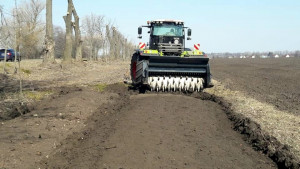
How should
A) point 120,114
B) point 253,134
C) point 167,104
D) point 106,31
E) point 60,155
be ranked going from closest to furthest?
point 60,155, point 253,134, point 120,114, point 167,104, point 106,31

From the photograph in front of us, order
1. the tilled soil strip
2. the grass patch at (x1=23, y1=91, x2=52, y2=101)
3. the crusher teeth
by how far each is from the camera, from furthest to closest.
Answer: the crusher teeth → the grass patch at (x1=23, y1=91, x2=52, y2=101) → the tilled soil strip

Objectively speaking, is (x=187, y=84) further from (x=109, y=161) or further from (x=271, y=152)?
(x=109, y=161)

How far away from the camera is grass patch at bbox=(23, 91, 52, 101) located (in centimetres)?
1312

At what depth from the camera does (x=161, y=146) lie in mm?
6926

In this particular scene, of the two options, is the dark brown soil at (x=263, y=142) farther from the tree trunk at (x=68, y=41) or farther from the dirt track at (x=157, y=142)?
the tree trunk at (x=68, y=41)

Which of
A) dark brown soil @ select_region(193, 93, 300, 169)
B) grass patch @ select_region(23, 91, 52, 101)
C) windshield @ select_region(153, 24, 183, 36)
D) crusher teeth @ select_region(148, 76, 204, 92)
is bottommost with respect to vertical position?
dark brown soil @ select_region(193, 93, 300, 169)

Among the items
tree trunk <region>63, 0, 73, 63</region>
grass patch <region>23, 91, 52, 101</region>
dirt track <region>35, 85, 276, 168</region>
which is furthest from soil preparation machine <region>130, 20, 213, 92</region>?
tree trunk <region>63, 0, 73, 63</region>

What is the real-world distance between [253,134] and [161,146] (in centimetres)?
239

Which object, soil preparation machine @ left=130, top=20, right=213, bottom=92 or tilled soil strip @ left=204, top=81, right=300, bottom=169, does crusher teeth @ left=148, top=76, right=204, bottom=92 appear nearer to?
soil preparation machine @ left=130, top=20, right=213, bottom=92

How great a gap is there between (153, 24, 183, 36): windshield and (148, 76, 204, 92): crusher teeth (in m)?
2.63

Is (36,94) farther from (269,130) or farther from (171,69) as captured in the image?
(269,130)

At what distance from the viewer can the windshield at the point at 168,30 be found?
16172 mm

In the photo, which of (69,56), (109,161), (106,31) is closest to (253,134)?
(109,161)

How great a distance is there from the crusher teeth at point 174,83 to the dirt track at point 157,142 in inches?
127
